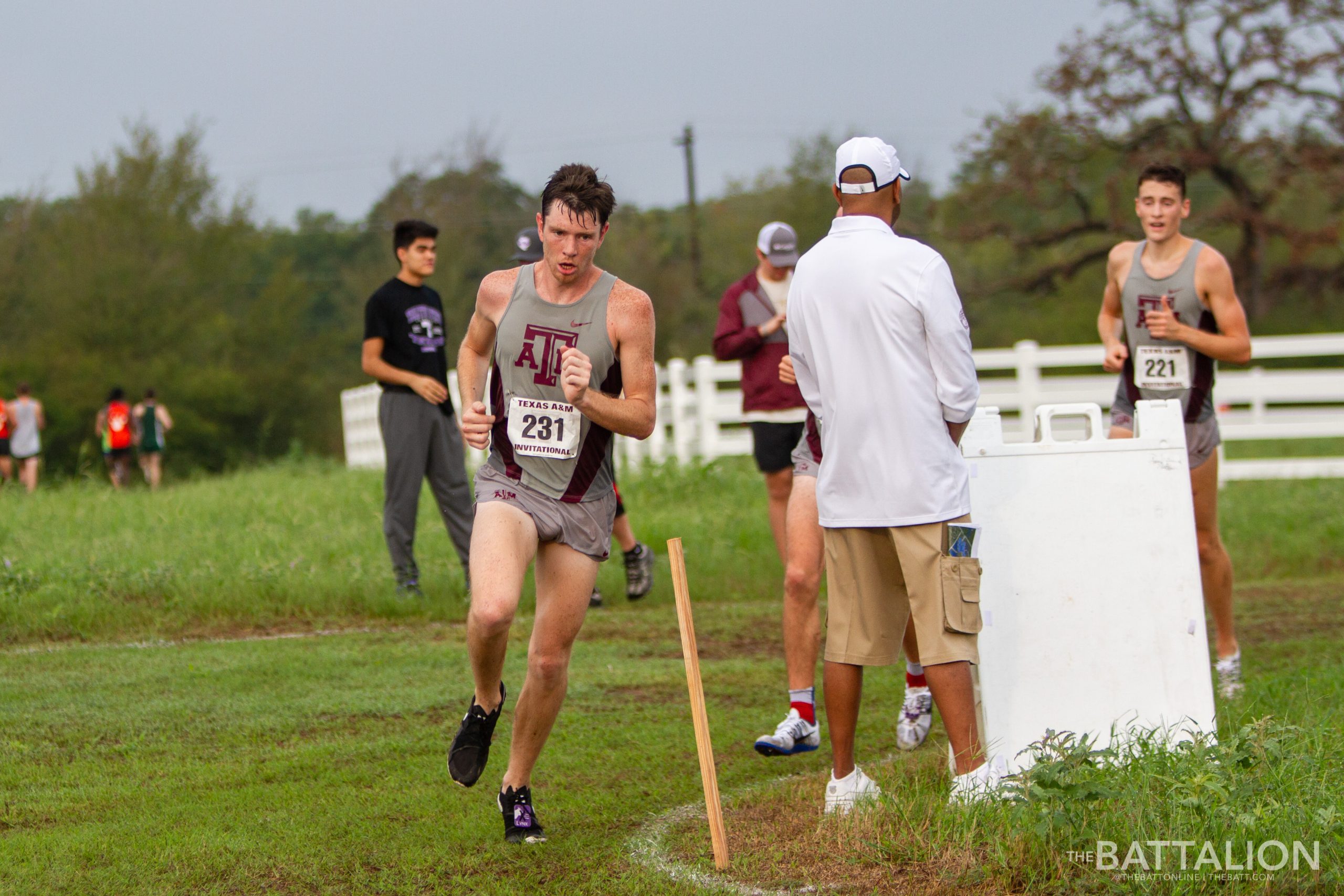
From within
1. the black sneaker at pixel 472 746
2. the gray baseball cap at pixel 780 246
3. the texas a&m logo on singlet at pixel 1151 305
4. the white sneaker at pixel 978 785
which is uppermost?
the gray baseball cap at pixel 780 246

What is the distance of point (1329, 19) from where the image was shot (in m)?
A: 32.5

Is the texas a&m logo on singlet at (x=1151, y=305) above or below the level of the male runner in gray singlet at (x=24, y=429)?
below

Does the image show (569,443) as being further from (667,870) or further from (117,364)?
(117,364)

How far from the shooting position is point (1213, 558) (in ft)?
22.0

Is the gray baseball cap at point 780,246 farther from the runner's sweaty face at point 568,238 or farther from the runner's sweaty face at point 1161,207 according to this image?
the runner's sweaty face at point 568,238

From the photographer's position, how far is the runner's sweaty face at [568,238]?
459 centimetres

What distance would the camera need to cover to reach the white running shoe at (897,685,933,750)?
5.72 metres

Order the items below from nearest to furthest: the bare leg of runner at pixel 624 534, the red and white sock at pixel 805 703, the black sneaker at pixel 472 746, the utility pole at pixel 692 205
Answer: the black sneaker at pixel 472 746
the red and white sock at pixel 805 703
the bare leg of runner at pixel 624 534
the utility pole at pixel 692 205

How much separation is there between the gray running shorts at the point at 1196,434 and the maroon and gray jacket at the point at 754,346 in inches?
69.9

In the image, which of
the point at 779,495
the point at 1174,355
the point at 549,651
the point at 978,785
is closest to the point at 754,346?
the point at 779,495

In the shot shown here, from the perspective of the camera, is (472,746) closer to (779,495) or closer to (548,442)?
(548,442)

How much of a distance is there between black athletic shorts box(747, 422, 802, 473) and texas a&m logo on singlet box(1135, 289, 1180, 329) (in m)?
1.94

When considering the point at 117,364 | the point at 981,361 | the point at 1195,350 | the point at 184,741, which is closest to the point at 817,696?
the point at 1195,350

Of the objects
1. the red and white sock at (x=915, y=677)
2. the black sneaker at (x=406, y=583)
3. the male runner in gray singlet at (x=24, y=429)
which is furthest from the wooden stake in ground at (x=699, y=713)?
the male runner in gray singlet at (x=24, y=429)
